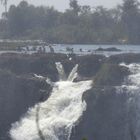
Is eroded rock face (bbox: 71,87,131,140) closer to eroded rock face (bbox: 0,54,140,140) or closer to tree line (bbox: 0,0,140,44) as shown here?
eroded rock face (bbox: 0,54,140,140)

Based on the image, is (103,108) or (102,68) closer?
(103,108)

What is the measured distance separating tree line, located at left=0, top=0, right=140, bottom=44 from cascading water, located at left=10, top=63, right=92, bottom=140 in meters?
38.4

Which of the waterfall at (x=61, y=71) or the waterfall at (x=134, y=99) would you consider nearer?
the waterfall at (x=134, y=99)

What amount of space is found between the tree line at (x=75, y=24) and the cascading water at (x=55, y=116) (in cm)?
3835

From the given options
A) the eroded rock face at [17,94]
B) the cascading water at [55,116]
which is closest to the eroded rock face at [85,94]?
the eroded rock face at [17,94]

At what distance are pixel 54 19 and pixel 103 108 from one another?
57407 millimetres

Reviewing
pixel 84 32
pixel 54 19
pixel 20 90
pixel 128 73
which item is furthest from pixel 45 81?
pixel 54 19

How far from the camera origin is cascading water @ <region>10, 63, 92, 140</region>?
40312 mm

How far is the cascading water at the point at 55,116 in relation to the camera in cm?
4031

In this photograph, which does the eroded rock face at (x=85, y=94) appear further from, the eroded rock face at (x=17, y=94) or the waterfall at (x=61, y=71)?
the waterfall at (x=61, y=71)

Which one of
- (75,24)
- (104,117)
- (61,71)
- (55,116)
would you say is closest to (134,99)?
(104,117)

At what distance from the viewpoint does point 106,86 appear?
140 ft

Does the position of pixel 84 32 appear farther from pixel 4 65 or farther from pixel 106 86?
pixel 106 86

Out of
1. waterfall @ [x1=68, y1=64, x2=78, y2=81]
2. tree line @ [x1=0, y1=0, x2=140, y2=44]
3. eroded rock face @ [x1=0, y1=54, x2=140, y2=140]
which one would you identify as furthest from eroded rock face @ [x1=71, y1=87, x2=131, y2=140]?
tree line @ [x1=0, y1=0, x2=140, y2=44]
